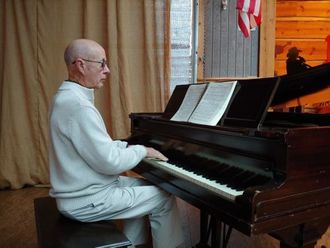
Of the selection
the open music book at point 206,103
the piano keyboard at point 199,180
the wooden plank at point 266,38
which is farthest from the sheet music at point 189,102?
→ the wooden plank at point 266,38

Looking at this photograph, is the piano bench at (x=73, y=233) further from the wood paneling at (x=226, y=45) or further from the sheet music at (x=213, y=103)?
the wood paneling at (x=226, y=45)

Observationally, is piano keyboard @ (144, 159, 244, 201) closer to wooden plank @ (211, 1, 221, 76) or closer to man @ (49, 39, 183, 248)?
man @ (49, 39, 183, 248)

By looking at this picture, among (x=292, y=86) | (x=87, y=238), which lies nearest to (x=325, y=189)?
(x=292, y=86)

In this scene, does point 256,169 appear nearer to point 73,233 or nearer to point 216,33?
point 73,233

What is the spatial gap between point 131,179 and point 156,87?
1788mm

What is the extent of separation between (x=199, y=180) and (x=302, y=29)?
4.49 metres

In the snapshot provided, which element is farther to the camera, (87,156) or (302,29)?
(302,29)

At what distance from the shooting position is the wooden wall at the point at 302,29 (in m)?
5.22

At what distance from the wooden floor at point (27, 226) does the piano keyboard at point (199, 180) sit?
0.87 meters

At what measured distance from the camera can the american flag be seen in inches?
137

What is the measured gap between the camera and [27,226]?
2840 millimetres

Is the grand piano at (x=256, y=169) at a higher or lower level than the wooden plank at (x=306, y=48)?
lower

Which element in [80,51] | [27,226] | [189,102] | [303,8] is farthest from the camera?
[303,8]

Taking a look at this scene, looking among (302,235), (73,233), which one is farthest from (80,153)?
(302,235)
